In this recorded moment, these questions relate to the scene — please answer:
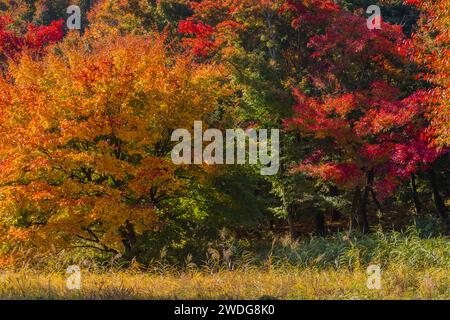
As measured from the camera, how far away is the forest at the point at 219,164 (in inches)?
401

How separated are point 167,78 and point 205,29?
47.0ft

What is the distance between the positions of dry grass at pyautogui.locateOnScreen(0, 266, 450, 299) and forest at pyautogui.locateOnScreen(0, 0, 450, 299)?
0.05 metres

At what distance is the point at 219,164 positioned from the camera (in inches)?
614

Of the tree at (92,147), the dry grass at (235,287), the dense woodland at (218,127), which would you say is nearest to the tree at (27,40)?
the dense woodland at (218,127)

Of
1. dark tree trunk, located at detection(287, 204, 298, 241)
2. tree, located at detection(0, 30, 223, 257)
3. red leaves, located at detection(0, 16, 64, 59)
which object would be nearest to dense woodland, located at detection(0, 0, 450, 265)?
tree, located at detection(0, 30, 223, 257)

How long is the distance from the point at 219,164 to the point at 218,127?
→ 4.04 feet

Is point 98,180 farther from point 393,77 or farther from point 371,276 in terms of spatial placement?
point 393,77

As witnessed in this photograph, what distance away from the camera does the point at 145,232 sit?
1501 cm

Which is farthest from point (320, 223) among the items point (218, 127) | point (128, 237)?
point (128, 237)

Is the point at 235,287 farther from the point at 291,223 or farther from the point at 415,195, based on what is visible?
the point at 415,195

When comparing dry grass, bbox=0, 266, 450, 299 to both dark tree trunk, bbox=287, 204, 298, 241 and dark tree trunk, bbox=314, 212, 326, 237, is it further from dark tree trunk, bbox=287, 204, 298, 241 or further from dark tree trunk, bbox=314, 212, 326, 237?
dark tree trunk, bbox=314, 212, 326, 237

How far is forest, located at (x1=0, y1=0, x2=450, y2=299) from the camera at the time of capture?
10.2 meters
